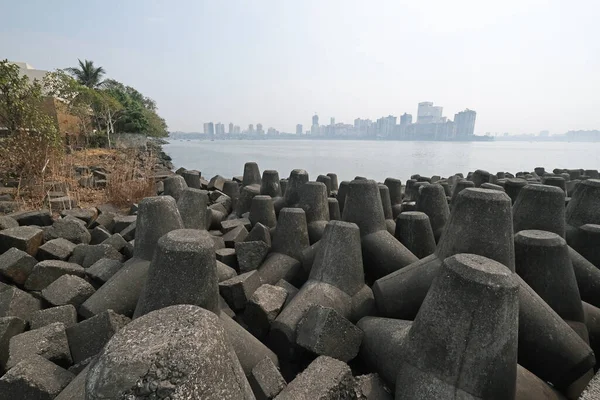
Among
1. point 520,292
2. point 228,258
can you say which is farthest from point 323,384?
point 228,258

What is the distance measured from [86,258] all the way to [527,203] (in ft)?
14.7

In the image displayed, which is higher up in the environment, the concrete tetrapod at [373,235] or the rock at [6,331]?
the concrete tetrapod at [373,235]

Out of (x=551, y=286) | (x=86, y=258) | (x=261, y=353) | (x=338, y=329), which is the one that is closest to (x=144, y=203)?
(x=86, y=258)

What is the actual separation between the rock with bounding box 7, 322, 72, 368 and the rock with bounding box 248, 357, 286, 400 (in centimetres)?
128

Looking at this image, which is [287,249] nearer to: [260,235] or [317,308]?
[260,235]

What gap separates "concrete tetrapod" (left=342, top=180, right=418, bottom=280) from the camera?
3176 mm

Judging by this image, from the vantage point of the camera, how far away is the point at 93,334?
7.13 ft

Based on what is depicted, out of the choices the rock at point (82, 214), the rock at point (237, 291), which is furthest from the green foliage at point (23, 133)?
the rock at point (237, 291)

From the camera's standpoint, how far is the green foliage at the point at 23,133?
6.40m

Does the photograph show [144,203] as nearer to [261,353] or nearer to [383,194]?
[261,353]

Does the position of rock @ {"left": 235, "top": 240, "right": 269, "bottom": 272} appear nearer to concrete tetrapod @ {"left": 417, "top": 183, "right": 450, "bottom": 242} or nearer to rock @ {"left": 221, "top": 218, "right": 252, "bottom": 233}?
rock @ {"left": 221, "top": 218, "right": 252, "bottom": 233}

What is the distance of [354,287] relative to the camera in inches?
114

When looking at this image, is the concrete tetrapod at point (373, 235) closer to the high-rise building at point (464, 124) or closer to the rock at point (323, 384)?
the rock at point (323, 384)

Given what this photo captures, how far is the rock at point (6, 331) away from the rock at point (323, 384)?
1.95 meters
